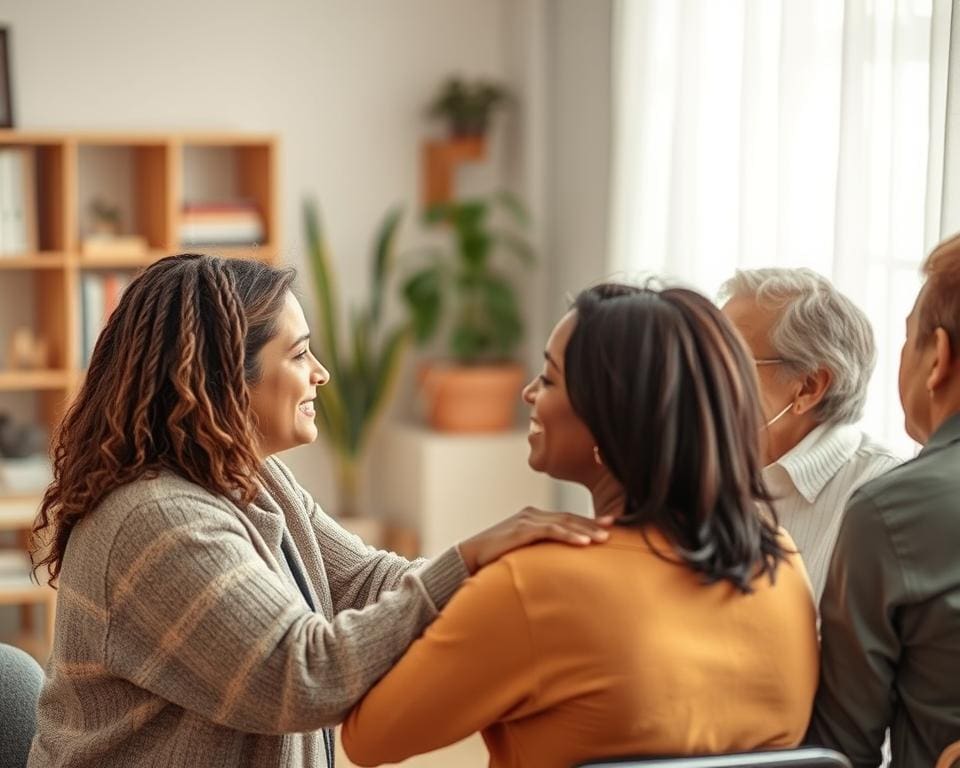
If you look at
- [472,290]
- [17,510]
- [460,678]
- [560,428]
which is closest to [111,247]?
[17,510]

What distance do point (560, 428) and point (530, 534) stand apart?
14cm

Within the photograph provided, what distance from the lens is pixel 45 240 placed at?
468 cm

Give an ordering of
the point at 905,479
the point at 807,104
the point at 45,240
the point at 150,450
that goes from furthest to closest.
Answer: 1. the point at 45,240
2. the point at 807,104
3. the point at 150,450
4. the point at 905,479

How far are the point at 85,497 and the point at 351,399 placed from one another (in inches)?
126

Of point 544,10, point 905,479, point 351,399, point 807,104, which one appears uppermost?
point 544,10

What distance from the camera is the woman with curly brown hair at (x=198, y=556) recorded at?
160cm

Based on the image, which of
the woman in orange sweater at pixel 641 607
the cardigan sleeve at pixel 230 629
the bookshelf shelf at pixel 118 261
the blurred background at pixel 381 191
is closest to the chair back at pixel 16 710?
the cardigan sleeve at pixel 230 629

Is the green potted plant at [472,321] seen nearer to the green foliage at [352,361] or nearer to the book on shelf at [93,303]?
the green foliage at [352,361]

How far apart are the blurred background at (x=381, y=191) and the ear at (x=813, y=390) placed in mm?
1580

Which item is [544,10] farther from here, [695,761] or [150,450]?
[695,761]

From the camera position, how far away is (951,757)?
4.92ft

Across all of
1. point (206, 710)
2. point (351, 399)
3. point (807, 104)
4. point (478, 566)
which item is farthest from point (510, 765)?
point (351, 399)

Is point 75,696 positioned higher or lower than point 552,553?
lower

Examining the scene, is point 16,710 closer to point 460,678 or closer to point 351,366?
point 460,678
